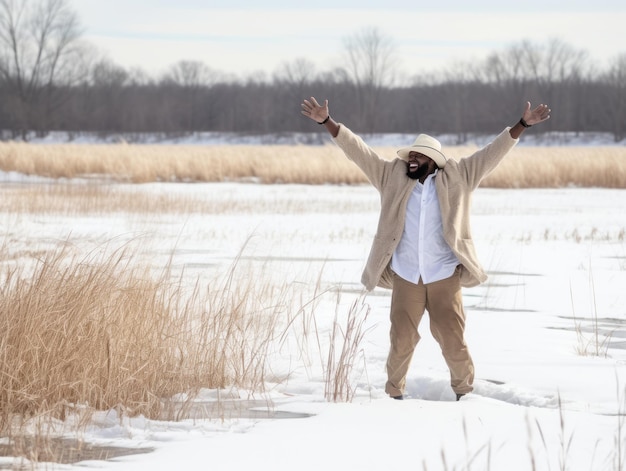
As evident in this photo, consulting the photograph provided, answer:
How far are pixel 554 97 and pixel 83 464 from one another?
86401mm

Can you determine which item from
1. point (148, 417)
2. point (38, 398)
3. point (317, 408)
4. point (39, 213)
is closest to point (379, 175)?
point (317, 408)

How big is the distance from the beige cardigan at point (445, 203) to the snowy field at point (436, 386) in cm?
66

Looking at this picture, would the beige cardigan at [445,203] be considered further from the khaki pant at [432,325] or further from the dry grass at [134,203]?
the dry grass at [134,203]

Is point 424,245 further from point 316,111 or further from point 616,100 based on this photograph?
point 616,100

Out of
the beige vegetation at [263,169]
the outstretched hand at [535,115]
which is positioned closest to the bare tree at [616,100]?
the beige vegetation at [263,169]

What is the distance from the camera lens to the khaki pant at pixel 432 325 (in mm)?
4867

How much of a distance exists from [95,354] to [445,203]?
200 cm

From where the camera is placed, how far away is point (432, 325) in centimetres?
498

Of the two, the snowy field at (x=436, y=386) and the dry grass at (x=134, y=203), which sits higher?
the dry grass at (x=134, y=203)

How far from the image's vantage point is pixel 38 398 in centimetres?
463

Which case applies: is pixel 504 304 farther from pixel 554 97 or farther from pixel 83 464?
pixel 554 97

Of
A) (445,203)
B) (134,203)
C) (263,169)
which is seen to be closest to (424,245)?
(445,203)

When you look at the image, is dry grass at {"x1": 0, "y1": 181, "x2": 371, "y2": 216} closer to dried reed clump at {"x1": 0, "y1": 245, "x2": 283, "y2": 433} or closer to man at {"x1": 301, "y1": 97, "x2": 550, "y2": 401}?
dried reed clump at {"x1": 0, "y1": 245, "x2": 283, "y2": 433}

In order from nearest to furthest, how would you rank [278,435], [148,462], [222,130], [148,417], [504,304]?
[148,462] < [278,435] < [148,417] < [504,304] < [222,130]
